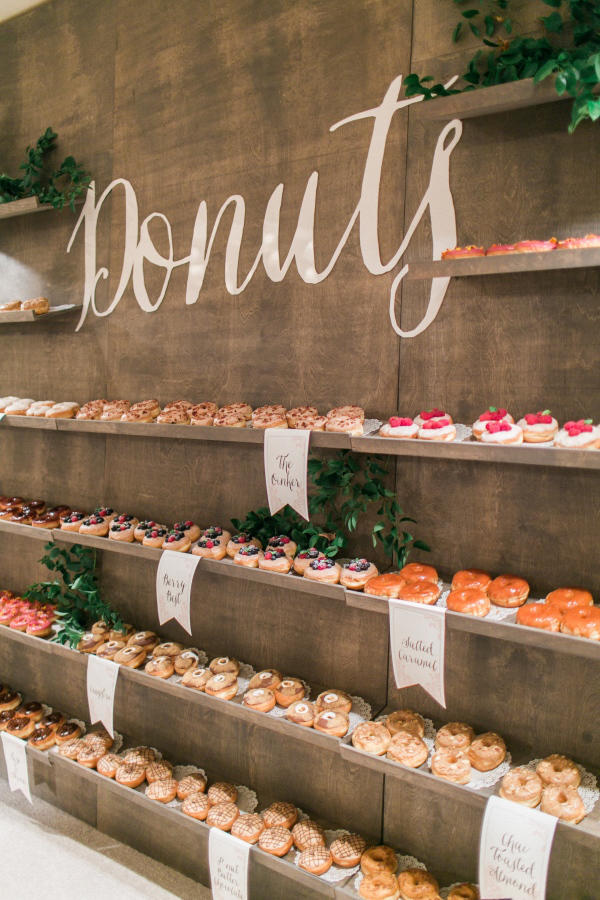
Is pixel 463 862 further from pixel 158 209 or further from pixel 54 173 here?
pixel 54 173

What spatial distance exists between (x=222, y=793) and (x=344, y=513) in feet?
3.68

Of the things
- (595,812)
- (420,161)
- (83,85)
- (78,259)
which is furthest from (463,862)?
(83,85)

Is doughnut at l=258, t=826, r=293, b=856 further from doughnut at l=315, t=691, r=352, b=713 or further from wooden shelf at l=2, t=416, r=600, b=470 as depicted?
wooden shelf at l=2, t=416, r=600, b=470

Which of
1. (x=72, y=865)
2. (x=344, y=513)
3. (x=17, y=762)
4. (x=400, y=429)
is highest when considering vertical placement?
(x=400, y=429)

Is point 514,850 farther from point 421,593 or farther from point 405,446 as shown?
point 405,446

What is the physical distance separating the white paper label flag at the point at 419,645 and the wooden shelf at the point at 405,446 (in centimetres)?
42

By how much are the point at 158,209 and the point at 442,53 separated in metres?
1.26

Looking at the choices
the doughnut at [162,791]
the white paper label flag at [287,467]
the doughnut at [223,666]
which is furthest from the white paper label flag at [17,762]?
the white paper label flag at [287,467]

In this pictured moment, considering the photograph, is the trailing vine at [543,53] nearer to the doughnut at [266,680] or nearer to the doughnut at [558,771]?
the doughnut at [558,771]

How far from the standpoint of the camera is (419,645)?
1748 mm

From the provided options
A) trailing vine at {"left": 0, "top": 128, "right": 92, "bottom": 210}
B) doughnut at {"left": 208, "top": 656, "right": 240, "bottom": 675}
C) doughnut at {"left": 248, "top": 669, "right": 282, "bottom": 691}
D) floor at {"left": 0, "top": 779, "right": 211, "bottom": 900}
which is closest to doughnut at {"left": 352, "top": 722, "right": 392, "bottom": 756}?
doughnut at {"left": 248, "top": 669, "right": 282, "bottom": 691}

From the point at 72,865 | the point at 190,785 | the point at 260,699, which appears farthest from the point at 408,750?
the point at 72,865

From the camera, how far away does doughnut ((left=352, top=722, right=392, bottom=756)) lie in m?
1.85

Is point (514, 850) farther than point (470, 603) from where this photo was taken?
No
